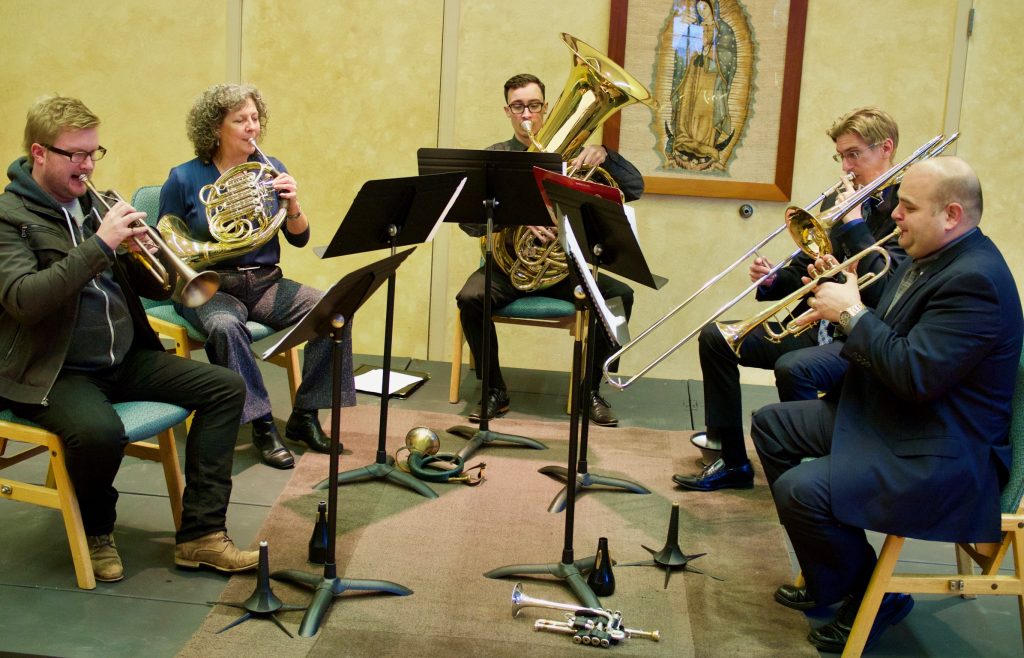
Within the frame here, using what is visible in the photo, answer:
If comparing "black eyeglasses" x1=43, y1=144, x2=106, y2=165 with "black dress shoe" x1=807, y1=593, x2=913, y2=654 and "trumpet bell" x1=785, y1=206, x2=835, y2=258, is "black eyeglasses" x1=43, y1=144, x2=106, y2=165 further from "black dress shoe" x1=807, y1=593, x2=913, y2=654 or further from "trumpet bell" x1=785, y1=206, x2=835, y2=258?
"black dress shoe" x1=807, y1=593, x2=913, y2=654

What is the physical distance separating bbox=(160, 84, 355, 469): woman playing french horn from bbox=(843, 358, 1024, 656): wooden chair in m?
2.22

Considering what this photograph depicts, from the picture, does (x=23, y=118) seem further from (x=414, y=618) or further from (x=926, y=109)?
(x=926, y=109)

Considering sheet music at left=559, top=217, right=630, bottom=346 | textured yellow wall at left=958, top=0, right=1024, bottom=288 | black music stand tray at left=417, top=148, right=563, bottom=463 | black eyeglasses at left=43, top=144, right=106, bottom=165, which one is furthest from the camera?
textured yellow wall at left=958, top=0, right=1024, bottom=288

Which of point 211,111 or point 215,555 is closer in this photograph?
point 215,555

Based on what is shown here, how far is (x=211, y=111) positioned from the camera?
4234mm

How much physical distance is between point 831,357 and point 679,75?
7.05 ft

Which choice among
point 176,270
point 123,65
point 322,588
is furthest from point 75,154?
point 123,65

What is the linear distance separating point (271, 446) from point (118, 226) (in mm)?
1394

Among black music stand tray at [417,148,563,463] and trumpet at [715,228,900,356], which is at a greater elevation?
black music stand tray at [417,148,563,463]

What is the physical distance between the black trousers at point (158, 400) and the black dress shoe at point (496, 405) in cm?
162

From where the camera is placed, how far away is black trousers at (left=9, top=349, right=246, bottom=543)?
3.10m

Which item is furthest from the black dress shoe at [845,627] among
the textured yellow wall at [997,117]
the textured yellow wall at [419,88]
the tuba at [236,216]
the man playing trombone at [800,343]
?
the textured yellow wall at [997,117]

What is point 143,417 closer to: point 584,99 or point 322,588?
point 322,588

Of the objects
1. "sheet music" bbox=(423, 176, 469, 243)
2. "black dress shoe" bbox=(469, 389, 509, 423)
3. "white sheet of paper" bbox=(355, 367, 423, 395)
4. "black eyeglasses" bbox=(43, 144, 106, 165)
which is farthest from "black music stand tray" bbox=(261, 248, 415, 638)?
"white sheet of paper" bbox=(355, 367, 423, 395)
